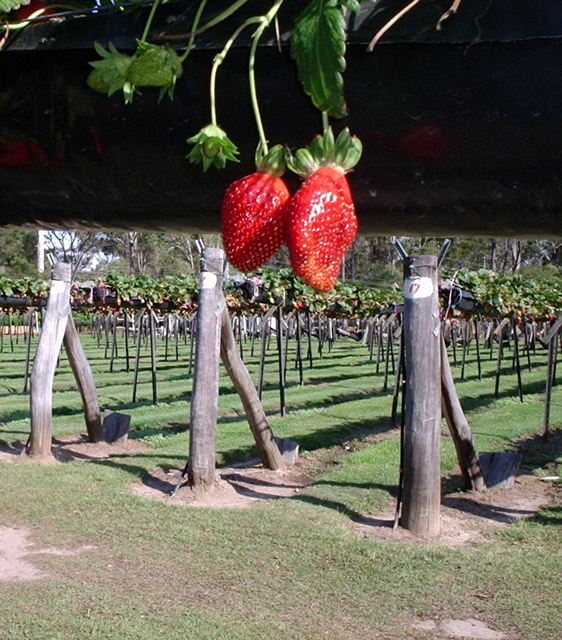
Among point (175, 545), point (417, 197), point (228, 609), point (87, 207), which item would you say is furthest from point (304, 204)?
point (175, 545)

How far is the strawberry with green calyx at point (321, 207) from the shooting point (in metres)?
0.57

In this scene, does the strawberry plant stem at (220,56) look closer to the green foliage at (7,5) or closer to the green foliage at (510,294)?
the green foliage at (7,5)

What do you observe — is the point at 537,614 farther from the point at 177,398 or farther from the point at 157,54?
the point at 177,398

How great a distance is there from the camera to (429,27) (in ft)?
1.80

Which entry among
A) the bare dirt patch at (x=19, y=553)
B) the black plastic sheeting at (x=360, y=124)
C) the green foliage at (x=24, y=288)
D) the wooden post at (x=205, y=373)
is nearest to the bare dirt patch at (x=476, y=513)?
the wooden post at (x=205, y=373)

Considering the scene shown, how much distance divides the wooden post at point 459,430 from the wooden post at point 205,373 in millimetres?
2283

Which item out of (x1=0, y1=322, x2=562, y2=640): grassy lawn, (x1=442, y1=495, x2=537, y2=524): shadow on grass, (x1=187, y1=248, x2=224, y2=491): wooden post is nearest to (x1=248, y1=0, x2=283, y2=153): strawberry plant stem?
(x1=0, y1=322, x2=562, y2=640): grassy lawn

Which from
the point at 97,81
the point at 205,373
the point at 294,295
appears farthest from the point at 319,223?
the point at 294,295

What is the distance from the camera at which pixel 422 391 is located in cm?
612

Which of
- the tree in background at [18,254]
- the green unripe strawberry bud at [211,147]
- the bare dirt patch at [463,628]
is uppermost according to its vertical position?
the tree in background at [18,254]

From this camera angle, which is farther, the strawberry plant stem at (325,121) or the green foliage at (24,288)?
the green foliage at (24,288)

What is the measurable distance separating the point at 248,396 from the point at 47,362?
2.58m

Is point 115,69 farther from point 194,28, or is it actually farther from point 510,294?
point 510,294

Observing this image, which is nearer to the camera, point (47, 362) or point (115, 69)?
point (115, 69)
